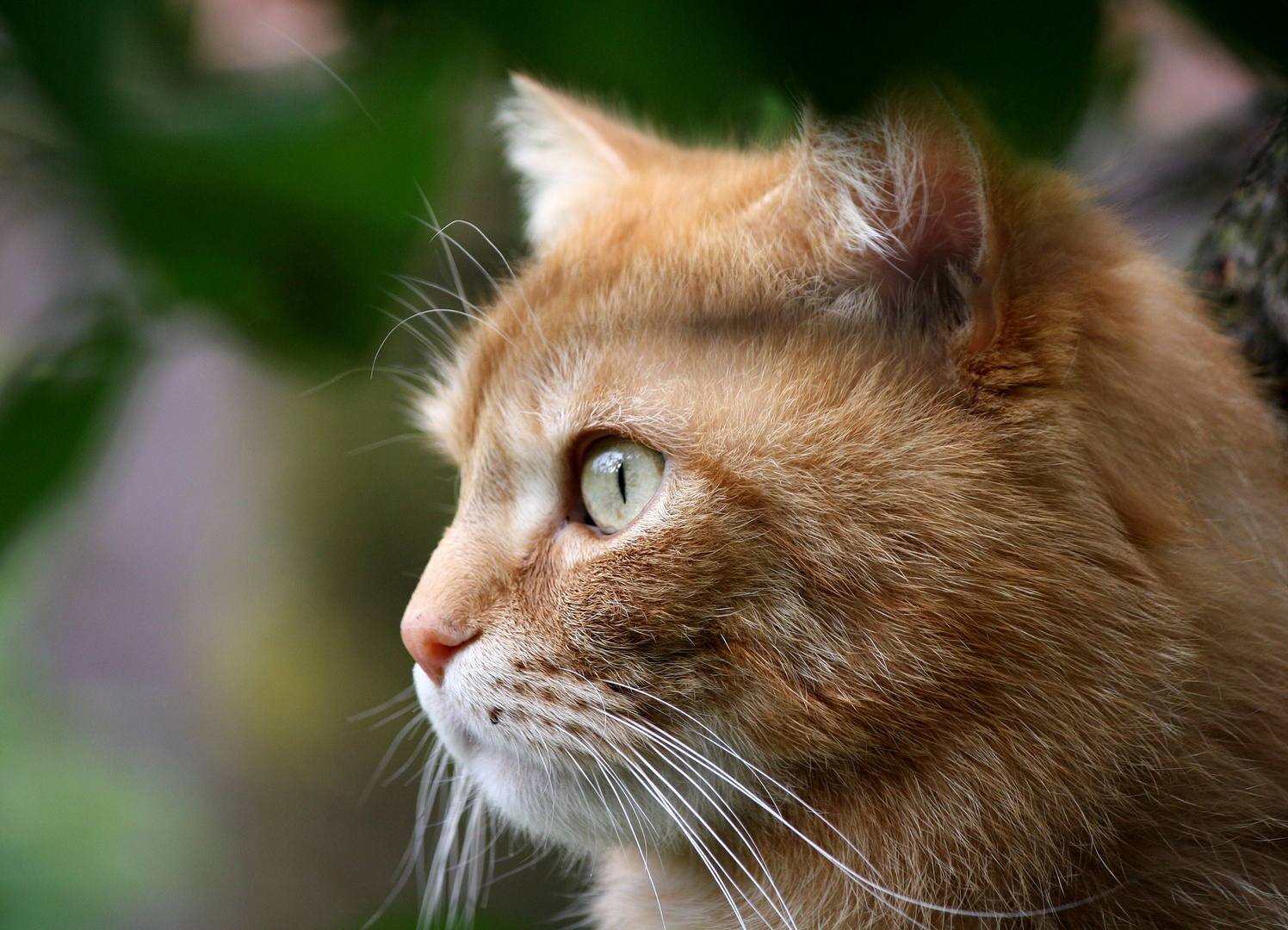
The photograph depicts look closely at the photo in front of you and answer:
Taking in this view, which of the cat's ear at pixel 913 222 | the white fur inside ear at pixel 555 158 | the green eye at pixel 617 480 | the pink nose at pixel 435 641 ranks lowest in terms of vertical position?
the pink nose at pixel 435 641

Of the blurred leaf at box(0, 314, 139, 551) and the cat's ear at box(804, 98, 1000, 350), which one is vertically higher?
the cat's ear at box(804, 98, 1000, 350)

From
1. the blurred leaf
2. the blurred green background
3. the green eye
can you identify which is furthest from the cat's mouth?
the blurred leaf

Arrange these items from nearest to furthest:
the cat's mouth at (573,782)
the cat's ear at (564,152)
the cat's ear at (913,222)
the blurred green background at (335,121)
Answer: the blurred green background at (335,121) < the cat's ear at (913,222) < the cat's mouth at (573,782) < the cat's ear at (564,152)

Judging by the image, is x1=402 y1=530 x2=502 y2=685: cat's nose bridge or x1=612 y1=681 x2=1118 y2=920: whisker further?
x1=402 y1=530 x2=502 y2=685: cat's nose bridge

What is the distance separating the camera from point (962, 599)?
2.58 ft

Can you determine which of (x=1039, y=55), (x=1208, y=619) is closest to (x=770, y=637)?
(x=1208, y=619)

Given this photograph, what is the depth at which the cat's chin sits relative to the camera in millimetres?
923

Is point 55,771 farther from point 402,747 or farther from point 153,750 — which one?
point 402,747

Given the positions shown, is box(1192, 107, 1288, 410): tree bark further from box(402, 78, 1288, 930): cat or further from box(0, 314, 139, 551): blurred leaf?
box(0, 314, 139, 551): blurred leaf

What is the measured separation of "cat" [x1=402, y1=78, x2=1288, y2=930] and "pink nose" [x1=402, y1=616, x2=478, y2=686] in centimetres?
3

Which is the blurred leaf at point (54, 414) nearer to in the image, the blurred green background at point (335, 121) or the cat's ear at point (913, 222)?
the blurred green background at point (335, 121)

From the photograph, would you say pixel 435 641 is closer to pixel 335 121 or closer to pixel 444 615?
pixel 444 615

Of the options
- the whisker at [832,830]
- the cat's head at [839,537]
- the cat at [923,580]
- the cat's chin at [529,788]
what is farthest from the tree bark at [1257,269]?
the cat's chin at [529,788]

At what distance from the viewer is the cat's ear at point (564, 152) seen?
127 cm
